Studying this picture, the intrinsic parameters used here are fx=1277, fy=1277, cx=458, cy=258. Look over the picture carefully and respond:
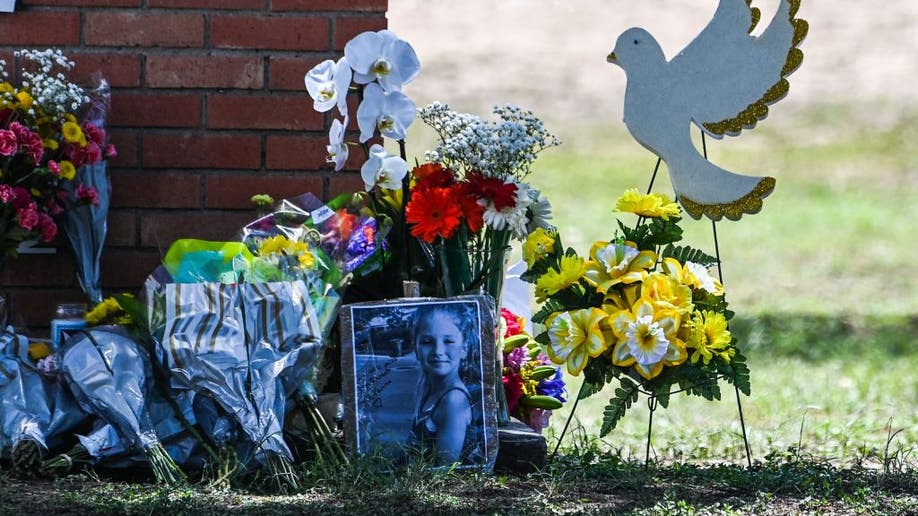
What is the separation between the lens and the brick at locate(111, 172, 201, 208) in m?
3.87

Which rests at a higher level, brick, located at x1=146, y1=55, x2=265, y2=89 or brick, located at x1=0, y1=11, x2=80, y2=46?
brick, located at x1=0, y1=11, x2=80, y2=46

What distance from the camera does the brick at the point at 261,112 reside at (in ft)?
12.6

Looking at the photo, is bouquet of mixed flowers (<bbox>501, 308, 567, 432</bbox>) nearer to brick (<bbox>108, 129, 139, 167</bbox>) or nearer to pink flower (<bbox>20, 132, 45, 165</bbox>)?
brick (<bbox>108, 129, 139, 167</bbox>)

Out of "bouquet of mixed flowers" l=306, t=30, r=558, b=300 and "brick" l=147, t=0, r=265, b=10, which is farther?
"brick" l=147, t=0, r=265, b=10

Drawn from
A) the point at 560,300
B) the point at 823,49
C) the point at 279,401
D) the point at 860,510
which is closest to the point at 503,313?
the point at 560,300

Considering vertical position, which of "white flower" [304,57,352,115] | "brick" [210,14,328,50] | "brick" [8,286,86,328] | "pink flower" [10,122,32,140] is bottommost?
"brick" [8,286,86,328]

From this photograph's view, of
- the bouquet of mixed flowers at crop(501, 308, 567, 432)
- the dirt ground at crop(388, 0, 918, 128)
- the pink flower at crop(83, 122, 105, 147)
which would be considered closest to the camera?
the pink flower at crop(83, 122, 105, 147)

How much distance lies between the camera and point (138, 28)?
151 inches

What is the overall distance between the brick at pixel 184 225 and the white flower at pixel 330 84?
24.5 inches

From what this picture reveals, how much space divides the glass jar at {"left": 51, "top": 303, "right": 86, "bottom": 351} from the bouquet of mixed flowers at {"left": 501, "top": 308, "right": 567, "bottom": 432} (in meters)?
1.19

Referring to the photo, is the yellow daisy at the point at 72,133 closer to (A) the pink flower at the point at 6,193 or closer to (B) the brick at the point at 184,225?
(A) the pink flower at the point at 6,193

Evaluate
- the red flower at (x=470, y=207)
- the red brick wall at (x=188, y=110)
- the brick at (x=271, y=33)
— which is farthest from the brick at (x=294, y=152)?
the red flower at (x=470, y=207)

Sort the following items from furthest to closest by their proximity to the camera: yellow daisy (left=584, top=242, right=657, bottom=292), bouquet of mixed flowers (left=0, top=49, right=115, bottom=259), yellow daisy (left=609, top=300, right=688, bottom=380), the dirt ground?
the dirt ground → bouquet of mixed flowers (left=0, top=49, right=115, bottom=259) → yellow daisy (left=584, top=242, right=657, bottom=292) → yellow daisy (left=609, top=300, right=688, bottom=380)

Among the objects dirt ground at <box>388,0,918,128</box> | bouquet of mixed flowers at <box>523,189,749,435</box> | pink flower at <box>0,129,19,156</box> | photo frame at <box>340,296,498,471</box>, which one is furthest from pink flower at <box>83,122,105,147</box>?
dirt ground at <box>388,0,918,128</box>
